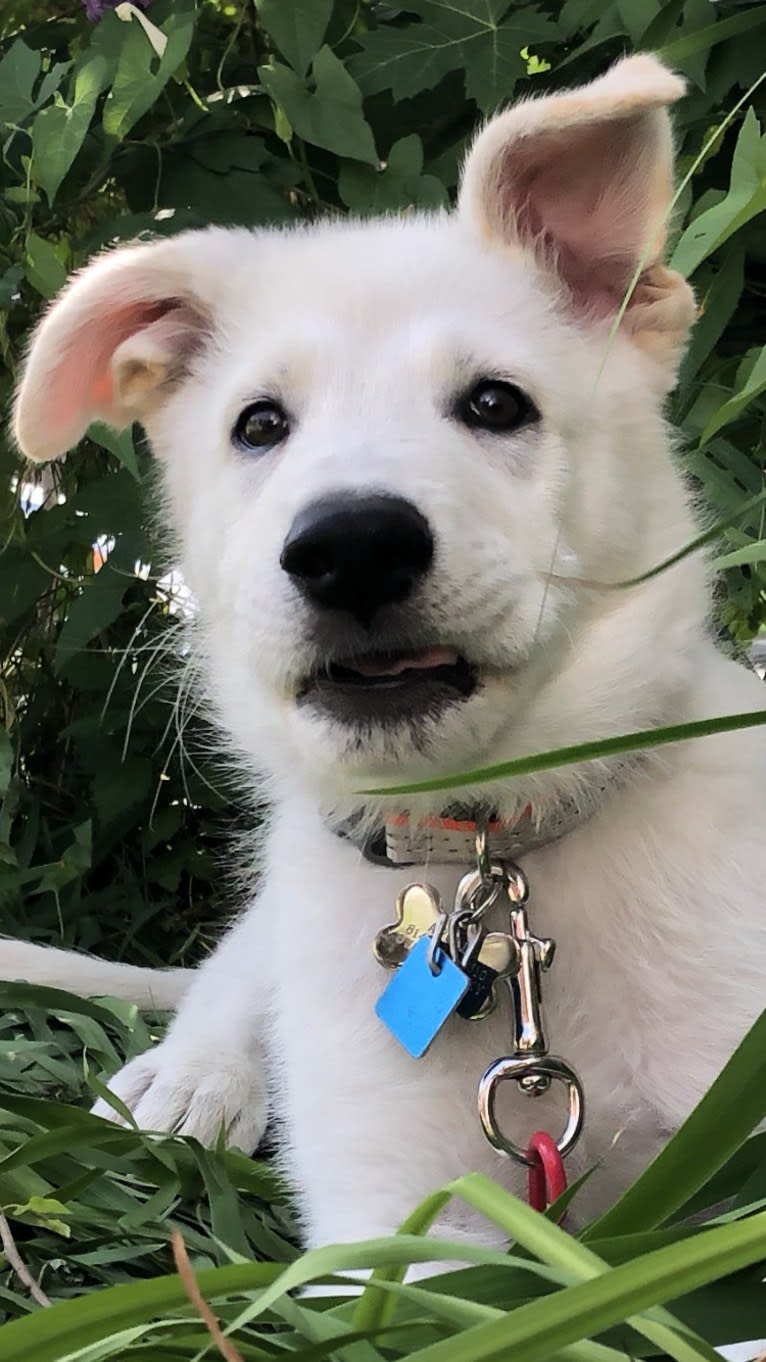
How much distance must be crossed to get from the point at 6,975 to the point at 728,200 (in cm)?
168

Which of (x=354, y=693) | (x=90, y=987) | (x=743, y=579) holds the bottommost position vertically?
(x=90, y=987)

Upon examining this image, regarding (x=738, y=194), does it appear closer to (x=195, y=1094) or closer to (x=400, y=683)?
(x=400, y=683)

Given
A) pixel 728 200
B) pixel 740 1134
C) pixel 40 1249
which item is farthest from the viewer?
pixel 40 1249

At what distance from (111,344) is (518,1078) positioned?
123 centimetres

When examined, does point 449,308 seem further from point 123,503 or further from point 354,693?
point 123,503

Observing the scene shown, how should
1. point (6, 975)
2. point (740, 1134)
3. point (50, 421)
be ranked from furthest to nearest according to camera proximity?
point (6, 975) → point (50, 421) → point (740, 1134)

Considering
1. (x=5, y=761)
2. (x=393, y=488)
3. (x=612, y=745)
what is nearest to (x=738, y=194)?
(x=393, y=488)

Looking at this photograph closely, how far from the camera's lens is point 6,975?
2.16 m

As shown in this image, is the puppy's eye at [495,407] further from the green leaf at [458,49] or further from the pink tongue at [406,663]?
the green leaf at [458,49]

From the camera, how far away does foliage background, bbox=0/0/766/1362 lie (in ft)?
7.12

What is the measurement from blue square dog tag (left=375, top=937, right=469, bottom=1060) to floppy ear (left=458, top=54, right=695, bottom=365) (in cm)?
87

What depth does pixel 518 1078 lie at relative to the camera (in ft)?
4.57

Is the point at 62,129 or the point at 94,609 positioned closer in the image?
the point at 62,129

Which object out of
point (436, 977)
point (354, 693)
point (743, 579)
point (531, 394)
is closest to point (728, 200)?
point (531, 394)
